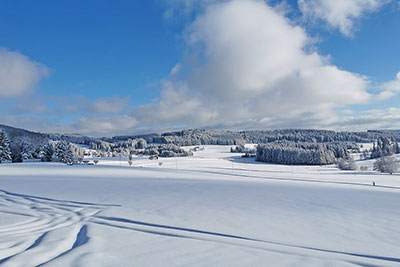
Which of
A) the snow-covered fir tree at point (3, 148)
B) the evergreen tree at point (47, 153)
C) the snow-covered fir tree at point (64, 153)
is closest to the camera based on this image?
the snow-covered fir tree at point (3, 148)

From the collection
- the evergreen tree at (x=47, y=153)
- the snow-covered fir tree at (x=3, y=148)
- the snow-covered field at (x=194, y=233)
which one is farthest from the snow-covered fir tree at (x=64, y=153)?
the snow-covered field at (x=194, y=233)

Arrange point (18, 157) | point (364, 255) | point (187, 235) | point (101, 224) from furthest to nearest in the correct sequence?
point (18, 157)
point (101, 224)
point (187, 235)
point (364, 255)

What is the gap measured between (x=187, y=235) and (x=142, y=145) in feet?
463

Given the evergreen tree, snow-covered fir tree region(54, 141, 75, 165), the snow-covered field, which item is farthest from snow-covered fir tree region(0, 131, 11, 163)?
the snow-covered field

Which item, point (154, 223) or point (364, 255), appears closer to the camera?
point (364, 255)

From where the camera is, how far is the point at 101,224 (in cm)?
423

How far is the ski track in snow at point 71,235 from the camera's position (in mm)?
2877

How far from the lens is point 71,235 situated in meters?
3.57

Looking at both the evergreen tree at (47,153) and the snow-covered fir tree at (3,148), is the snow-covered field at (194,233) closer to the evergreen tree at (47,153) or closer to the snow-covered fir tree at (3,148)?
the snow-covered fir tree at (3,148)

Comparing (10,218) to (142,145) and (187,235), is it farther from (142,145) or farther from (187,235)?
(142,145)

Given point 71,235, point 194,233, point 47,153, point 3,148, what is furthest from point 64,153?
point 194,233

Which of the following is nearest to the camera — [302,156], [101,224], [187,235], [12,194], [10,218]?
[187,235]

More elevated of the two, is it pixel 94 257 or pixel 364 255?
pixel 94 257

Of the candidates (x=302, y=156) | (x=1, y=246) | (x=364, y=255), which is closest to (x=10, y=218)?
(x=1, y=246)
